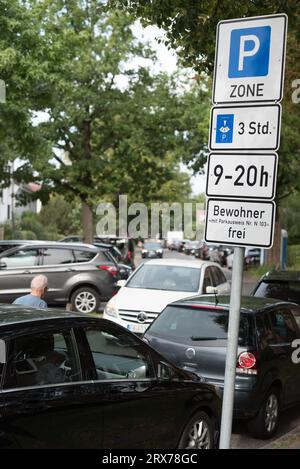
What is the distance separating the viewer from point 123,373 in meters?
5.59

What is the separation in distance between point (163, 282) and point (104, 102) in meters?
15.7

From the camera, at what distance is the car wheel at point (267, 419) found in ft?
24.3

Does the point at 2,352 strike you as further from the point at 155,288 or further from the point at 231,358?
the point at 155,288

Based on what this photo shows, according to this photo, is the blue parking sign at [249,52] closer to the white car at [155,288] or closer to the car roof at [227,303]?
the car roof at [227,303]

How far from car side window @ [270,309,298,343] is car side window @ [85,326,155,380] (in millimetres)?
2831

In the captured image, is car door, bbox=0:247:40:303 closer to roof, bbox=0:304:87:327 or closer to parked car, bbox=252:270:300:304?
parked car, bbox=252:270:300:304

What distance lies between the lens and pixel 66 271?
16.4 m

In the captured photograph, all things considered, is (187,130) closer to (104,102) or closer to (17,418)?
(104,102)

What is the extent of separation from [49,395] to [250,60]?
8.62 ft

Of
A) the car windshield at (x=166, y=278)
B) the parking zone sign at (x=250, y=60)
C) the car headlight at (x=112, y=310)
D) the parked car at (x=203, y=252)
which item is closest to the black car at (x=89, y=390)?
the parking zone sign at (x=250, y=60)

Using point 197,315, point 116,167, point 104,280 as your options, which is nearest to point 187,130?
point 116,167

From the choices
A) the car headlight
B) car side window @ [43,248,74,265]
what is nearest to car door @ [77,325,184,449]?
the car headlight

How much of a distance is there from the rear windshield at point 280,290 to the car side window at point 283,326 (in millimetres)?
2933

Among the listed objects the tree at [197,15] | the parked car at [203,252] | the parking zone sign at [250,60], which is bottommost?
the parked car at [203,252]
